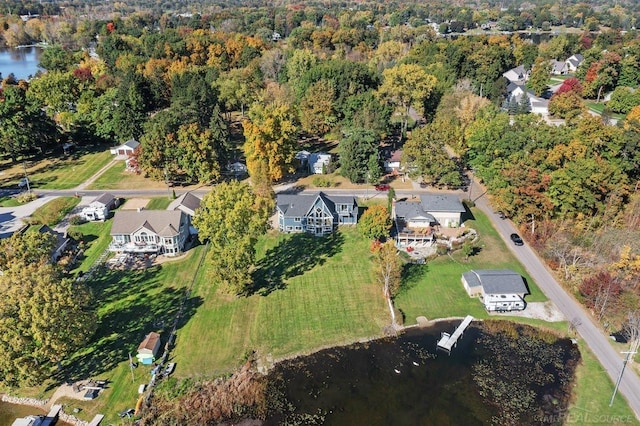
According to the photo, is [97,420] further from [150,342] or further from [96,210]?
[96,210]

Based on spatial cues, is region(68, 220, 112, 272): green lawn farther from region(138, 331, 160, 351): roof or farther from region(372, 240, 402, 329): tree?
region(372, 240, 402, 329): tree

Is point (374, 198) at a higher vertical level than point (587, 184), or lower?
lower

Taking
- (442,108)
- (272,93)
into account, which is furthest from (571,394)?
(272,93)

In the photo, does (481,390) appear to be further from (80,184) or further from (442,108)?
(80,184)

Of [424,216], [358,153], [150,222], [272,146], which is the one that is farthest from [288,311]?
[358,153]

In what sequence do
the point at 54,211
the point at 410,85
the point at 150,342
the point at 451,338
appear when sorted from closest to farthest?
the point at 150,342 → the point at 451,338 → the point at 54,211 → the point at 410,85

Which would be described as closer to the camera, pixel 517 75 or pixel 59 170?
pixel 59 170
